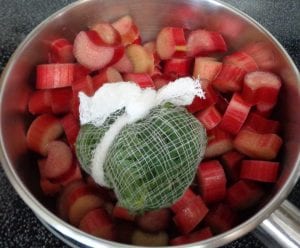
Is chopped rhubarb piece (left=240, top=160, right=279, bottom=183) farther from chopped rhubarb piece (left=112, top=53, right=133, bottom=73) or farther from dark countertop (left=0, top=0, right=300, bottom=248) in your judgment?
chopped rhubarb piece (left=112, top=53, right=133, bottom=73)

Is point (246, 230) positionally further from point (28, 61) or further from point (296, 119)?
point (28, 61)

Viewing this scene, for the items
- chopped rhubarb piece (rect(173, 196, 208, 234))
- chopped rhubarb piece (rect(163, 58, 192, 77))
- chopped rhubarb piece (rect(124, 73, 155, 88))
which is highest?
chopped rhubarb piece (rect(124, 73, 155, 88))

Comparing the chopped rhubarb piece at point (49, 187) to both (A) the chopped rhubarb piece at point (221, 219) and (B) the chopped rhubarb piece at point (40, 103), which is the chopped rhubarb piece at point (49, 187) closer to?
(B) the chopped rhubarb piece at point (40, 103)

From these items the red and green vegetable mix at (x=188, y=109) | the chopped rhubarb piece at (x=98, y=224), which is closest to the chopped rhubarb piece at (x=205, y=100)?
the red and green vegetable mix at (x=188, y=109)

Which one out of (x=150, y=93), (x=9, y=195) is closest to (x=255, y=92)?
(x=150, y=93)

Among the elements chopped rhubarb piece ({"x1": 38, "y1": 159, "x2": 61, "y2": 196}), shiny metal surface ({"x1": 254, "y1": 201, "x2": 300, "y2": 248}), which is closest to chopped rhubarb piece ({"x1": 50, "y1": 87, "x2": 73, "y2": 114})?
chopped rhubarb piece ({"x1": 38, "y1": 159, "x2": 61, "y2": 196})

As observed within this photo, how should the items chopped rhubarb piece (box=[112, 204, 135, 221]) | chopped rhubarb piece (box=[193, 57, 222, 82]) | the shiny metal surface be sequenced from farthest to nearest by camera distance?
chopped rhubarb piece (box=[193, 57, 222, 82])
chopped rhubarb piece (box=[112, 204, 135, 221])
the shiny metal surface

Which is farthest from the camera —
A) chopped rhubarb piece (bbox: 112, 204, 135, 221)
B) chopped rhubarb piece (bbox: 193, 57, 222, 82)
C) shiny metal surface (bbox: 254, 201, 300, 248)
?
chopped rhubarb piece (bbox: 193, 57, 222, 82)
